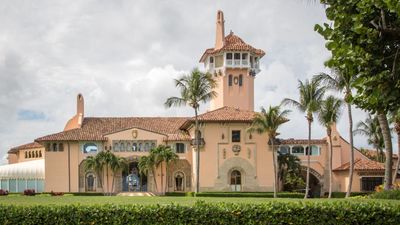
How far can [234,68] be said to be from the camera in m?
69.7

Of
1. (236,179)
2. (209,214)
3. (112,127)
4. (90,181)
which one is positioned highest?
(112,127)

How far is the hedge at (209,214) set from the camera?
732 inches

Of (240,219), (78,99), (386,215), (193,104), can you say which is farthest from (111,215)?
(78,99)

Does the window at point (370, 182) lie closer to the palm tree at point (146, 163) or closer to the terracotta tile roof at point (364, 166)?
the terracotta tile roof at point (364, 166)

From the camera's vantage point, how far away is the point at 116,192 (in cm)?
6188

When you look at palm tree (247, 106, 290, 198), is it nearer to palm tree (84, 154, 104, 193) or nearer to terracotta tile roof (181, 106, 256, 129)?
terracotta tile roof (181, 106, 256, 129)

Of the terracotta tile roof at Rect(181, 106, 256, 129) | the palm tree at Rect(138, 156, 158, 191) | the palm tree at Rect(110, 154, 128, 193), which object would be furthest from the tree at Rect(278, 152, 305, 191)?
the palm tree at Rect(110, 154, 128, 193)

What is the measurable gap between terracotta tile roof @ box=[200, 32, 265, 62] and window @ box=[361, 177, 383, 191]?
19282mm

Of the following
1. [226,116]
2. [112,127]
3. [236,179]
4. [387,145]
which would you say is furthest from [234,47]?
[387,145]

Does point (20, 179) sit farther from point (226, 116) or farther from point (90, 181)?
point (226, 116)

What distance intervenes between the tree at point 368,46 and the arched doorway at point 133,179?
4923cm

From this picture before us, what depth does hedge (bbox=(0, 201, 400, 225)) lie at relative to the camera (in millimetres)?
18594

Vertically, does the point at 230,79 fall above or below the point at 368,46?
above

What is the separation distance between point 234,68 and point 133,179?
667 inches
